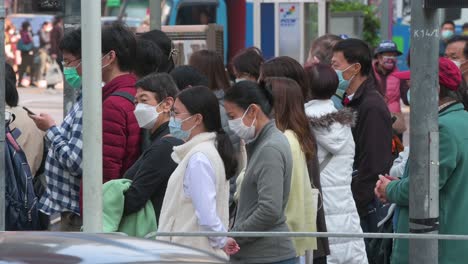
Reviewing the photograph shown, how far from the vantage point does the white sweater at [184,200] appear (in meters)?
5.80

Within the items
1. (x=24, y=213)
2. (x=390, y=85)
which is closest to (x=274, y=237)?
(x=24, y=213)

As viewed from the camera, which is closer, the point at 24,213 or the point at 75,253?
the point at 75,253

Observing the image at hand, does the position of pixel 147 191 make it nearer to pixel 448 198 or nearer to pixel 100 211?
pixel 100 211

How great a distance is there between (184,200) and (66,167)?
108 centimetres

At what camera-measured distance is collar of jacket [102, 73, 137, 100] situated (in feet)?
22.7

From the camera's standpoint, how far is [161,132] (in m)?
6.51

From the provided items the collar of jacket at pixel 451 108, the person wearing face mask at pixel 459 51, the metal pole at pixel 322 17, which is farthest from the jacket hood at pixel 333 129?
the metal pole at pixel 322 17

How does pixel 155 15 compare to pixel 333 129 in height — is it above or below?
above

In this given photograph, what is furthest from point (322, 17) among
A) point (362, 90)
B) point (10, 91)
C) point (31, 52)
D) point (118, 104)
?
point (31, 52)

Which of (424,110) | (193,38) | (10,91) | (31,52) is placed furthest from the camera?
(31,52)

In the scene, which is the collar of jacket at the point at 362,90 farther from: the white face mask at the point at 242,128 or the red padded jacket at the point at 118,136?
the white face mask at the point at 242,128

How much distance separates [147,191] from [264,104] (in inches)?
30.4

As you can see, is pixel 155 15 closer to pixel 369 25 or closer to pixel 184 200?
pixel 184 200

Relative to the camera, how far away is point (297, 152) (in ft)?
21.0
